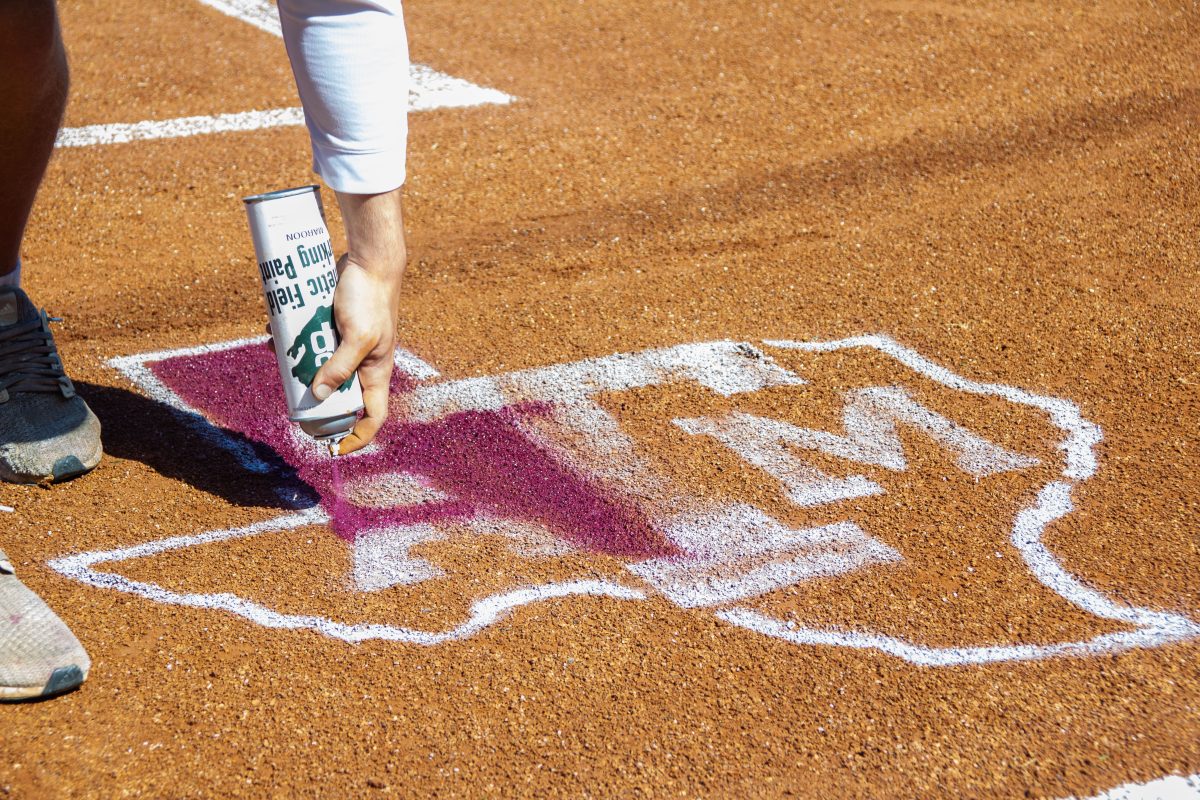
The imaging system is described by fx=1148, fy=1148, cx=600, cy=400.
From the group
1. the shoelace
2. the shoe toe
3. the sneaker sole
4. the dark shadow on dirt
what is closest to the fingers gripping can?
the dark shadow on dirt

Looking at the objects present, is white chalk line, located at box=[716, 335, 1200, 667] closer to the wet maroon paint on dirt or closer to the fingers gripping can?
the wet maroon paint on dirt

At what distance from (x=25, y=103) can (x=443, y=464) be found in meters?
1.45

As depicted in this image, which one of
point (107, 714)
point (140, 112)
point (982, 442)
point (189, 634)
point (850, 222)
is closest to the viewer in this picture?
point (107, 714)

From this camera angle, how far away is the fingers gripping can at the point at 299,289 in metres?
2.37

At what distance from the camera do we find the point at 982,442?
3129mm

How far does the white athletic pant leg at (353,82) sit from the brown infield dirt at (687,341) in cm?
94

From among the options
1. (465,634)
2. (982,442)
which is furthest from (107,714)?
(982,442)

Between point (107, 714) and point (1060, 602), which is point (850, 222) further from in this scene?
point (107, 714)

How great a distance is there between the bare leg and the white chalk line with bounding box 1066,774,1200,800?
9.62 feet

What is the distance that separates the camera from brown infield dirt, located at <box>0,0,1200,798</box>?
2172 mm

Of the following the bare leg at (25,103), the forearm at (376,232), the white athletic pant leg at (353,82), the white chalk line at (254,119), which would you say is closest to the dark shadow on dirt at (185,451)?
the bare leg at (25,103)

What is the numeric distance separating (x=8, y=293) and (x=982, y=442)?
264cm

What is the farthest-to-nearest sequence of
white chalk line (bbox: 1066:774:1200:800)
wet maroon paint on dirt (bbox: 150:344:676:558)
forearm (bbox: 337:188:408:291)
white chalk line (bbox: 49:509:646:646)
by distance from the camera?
wet maroon paint on dirt (bbox: 150:344:676:558), white chalk line (bbox: 49:509:646:646), forearm (bbox: 337:188:408:291), white chalk line (bbox: 1066:774:1200:800)

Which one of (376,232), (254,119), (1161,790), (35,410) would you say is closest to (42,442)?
(35,410)
